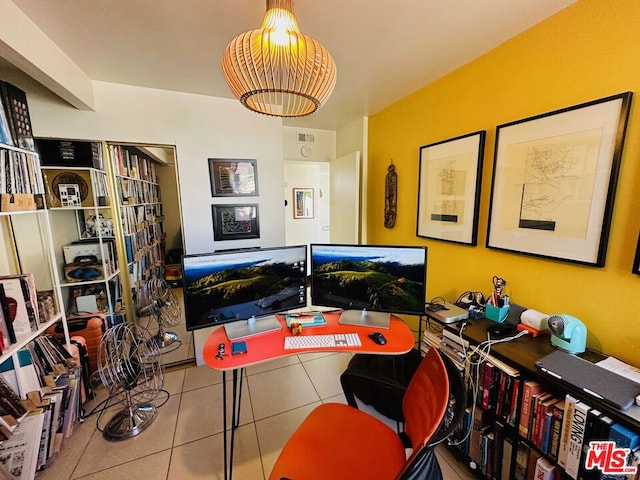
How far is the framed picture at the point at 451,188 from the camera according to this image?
1867 mm

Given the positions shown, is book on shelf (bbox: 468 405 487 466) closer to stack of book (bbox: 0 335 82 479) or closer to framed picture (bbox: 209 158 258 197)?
stack of book (bbox: 0 335 82 479)

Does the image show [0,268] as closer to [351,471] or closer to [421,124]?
[351,471]

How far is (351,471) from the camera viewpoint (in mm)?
1021

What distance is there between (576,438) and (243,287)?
158 centimetres

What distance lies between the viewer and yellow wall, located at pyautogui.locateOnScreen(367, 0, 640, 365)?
119cm

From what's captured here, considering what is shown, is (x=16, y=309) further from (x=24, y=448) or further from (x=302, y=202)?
(x=302, y=202)

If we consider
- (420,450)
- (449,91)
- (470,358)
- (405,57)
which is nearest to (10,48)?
(405,57)

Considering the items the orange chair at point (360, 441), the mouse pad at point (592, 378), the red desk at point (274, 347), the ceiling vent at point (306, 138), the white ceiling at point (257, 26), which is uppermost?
the white ceiling at point (257, 26)

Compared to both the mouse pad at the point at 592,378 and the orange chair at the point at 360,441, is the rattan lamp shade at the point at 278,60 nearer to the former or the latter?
the orange chair at the point at 360,441

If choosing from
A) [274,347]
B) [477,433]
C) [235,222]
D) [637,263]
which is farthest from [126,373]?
[637,263]

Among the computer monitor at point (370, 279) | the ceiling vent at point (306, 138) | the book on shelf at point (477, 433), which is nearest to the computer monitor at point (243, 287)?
the computer monitor at point (370, 279)

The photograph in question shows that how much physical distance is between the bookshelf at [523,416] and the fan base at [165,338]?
2544 mm

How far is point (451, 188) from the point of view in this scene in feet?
6.73

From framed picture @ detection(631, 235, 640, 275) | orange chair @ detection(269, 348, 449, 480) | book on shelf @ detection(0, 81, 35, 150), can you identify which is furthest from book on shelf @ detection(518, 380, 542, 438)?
book on shelf @ detection(0, 81, 35, 150)
